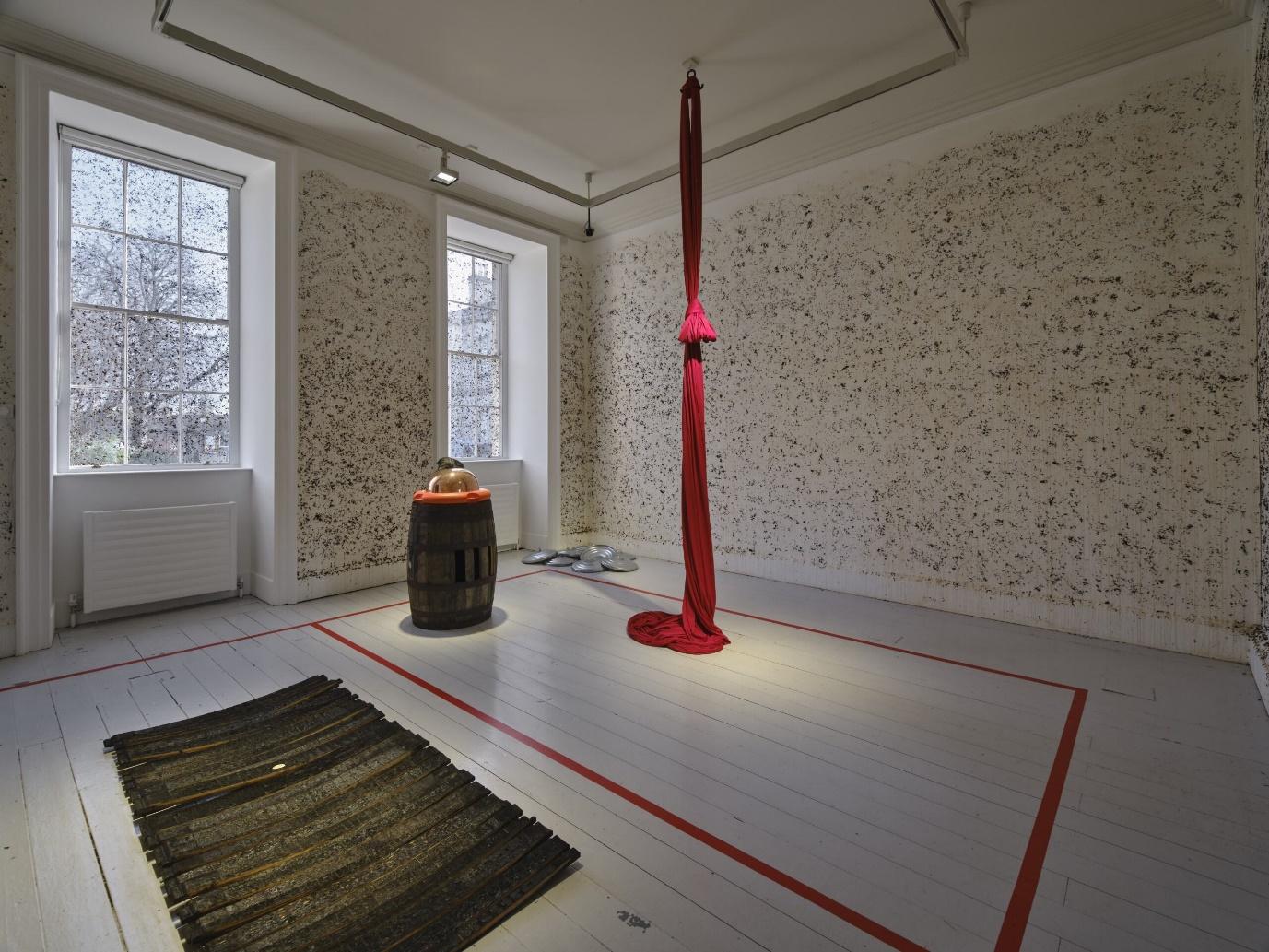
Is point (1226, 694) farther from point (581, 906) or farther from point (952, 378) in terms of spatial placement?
point (581, 906)

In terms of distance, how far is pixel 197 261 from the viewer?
385cm

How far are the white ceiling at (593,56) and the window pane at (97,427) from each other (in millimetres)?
1739

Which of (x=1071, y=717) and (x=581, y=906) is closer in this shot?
(x=581, y=906)

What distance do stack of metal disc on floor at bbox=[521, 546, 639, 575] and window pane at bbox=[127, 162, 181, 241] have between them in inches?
133

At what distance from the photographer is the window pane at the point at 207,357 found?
3.83 meters

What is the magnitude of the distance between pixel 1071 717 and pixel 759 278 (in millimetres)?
3437

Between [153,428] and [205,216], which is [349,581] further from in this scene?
[205,216]

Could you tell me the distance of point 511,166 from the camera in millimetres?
4633

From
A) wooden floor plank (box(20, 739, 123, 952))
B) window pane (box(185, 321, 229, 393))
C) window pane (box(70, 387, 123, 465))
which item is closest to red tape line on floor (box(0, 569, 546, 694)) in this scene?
wooden floor plank (box(20, 739, 123, 952))

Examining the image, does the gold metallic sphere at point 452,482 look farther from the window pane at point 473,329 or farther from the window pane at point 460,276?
the window pane at point 460,276

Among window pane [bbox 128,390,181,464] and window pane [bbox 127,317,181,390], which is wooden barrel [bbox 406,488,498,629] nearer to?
window pane [bbox 128,390,181,464]

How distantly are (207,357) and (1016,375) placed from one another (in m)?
5.06

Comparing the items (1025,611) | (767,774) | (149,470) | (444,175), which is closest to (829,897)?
(767,774)

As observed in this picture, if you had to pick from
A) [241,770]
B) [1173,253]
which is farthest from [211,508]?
[1173,253]
